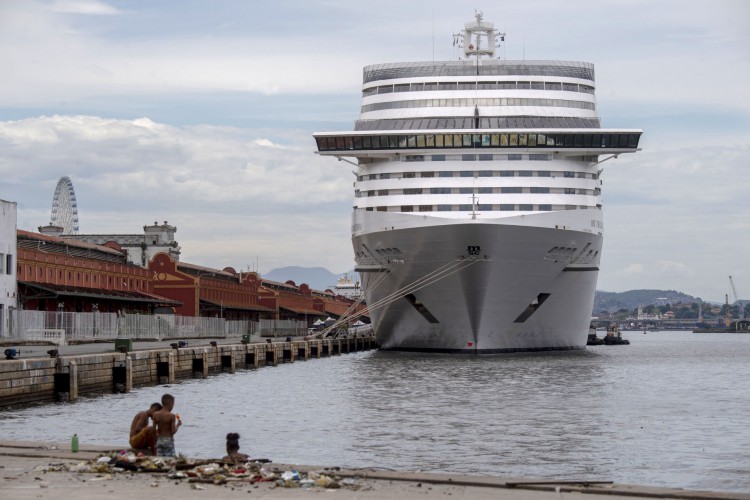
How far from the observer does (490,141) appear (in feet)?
217

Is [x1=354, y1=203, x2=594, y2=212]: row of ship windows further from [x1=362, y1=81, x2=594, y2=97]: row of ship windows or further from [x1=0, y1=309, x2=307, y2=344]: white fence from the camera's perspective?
[x1=0, y1=309, x2=307, y2=344]: white fence

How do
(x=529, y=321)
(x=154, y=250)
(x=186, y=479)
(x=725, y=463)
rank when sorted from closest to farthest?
(x=186, y=479), (x=725, y=463), (x=529, y=321), (x=154, y=250)

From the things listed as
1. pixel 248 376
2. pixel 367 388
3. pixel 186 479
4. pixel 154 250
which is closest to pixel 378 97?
pixel 248 376

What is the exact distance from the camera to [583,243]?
2534 inches

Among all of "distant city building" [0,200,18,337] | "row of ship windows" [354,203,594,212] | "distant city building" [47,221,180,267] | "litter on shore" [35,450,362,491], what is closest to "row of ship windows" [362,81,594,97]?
"row of ship windows" [354,203,594,212]

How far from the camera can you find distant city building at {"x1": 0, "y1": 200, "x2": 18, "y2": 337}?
54500 millimetres

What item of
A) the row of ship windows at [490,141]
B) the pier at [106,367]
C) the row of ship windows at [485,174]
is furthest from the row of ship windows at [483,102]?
the pier at [106,367]

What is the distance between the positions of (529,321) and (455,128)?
12.1 meters

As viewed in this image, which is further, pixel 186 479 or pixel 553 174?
pixel 553 174

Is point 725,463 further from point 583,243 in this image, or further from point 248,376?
point 583,243

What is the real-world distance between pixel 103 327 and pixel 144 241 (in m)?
59.9

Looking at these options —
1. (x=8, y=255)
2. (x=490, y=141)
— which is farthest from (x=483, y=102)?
(x=8, y=255)

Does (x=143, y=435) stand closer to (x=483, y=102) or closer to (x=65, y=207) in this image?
(x=483, y=102)

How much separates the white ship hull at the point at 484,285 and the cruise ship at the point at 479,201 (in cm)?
8
